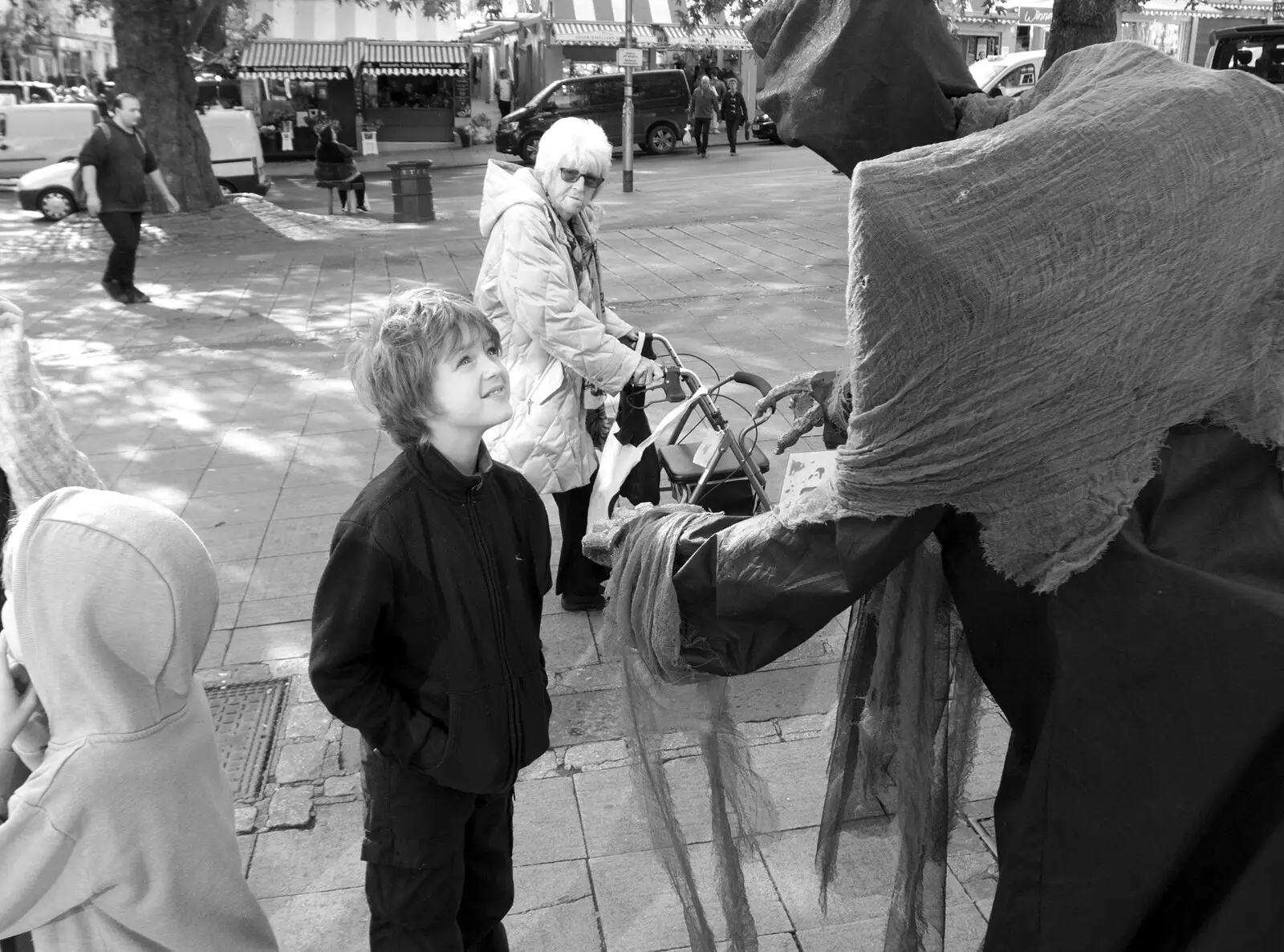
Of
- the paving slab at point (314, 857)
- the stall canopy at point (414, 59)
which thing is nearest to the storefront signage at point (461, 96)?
the stall canopy at point (414, 59)

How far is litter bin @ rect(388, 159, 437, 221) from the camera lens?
54.3 ft

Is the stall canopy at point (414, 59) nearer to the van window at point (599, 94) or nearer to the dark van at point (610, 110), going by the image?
the dark van at point (610, 110)

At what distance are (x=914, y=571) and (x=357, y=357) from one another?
1.17 m

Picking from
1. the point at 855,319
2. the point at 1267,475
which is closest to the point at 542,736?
the point at 855,319

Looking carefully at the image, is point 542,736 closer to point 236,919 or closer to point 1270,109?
point 236,919

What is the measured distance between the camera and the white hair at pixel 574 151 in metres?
4.16

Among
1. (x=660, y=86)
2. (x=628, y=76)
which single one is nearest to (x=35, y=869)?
(x=628, y=76)

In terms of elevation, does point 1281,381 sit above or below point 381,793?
above

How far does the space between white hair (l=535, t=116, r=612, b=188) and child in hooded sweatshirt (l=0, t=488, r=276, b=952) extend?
2.44 m

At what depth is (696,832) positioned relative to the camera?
3229 millimetres

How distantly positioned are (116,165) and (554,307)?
28.2 feet

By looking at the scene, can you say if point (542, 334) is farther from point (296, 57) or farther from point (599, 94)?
point (296, 57)

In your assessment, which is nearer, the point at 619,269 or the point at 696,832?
the point at 696,832

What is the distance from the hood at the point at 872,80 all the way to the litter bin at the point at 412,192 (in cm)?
1546
